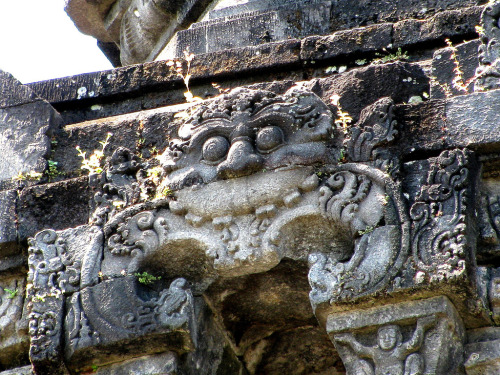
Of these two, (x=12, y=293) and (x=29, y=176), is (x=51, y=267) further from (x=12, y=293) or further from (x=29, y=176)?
(x=29, y=176)

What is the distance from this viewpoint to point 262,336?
632 centimetres

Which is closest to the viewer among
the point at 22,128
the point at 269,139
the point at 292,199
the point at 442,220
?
the point at 442,220

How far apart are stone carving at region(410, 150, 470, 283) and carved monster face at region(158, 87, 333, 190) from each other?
23.4 inches

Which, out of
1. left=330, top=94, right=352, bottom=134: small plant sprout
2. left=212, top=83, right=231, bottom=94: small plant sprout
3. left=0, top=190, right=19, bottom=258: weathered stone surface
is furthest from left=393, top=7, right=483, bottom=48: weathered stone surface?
left=0, top=190, right=19, bottom=258: weathered stone surface

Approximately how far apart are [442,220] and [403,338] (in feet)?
2.05

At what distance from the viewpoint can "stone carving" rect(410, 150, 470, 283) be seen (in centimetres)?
507

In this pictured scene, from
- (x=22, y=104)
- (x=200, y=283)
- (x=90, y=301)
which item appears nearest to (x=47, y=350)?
(x=90, y=301)

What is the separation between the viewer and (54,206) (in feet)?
20.8

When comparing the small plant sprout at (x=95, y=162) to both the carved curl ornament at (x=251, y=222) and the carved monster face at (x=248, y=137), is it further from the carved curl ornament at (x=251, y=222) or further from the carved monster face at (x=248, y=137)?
the carved monster face at (x=248, y=137)

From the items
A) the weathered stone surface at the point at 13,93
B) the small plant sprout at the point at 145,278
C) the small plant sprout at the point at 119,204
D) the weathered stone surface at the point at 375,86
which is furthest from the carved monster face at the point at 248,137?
the weathered stone surface at the point at 13,93

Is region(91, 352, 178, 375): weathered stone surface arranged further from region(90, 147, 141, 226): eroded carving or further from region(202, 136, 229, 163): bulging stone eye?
region(202, 136, 229, 163): bulging stone eye

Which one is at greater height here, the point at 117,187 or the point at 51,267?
the point at 117,187

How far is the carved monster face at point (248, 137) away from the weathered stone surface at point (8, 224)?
1.09 meters

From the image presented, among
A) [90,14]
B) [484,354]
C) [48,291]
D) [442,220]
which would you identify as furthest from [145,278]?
[90,14]
